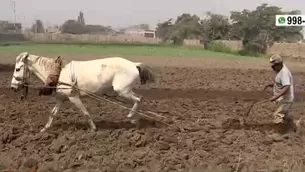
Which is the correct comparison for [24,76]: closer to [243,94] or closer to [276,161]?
[276,161]

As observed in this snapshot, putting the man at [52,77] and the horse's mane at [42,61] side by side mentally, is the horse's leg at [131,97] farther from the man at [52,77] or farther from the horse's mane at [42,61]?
the horse's mane at [42,61]

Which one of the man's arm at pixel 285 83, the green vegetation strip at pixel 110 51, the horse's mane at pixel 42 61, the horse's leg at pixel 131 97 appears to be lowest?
the green vegetation strip at pixel 110 51

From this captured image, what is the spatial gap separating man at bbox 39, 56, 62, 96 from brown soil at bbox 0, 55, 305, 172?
833mm

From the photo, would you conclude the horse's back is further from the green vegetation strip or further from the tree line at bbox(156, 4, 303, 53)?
the tree line at bbox(156, 4, 303, 53)

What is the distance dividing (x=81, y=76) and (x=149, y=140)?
6.91ft

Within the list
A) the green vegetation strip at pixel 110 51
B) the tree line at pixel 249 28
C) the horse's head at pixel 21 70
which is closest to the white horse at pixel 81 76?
the horse's head at pixel 21 70

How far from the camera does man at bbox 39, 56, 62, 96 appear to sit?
1051 cm

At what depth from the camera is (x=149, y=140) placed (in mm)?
9609

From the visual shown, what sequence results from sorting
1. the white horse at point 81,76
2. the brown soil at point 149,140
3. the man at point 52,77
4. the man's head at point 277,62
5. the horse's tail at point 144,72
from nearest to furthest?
the brown soil at point 149,140 < the man's head at point 277,62 < the man at point 52,77 < the white horse at point 81,76 < the horse's tail at point 144,72

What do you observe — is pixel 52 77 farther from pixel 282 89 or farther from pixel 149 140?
pixel 282 89

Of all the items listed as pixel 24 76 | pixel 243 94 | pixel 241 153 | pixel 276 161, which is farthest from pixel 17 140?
pixel 243 94

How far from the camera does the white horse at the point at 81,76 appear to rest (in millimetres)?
10625

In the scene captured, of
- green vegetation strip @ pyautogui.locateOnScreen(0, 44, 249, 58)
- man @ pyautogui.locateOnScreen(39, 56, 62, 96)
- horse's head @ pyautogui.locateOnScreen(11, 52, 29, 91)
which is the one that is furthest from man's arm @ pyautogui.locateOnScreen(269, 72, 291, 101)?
green vegetation strip @ pyautogui.locateOnScreen(0, 44, 249, 58)

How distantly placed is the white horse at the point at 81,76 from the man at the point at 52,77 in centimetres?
9
